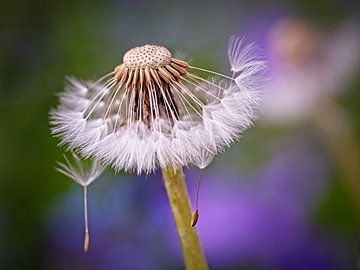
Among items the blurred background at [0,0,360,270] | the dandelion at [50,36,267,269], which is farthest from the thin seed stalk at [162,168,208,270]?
the blurred background at [0,0,360,270]

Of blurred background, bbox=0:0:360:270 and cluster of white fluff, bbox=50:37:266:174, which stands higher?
blurred background, bbox=0:0:360:270

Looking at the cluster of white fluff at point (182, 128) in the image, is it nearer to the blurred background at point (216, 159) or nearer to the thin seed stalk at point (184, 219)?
the thin seed stalk at point (184, 219)

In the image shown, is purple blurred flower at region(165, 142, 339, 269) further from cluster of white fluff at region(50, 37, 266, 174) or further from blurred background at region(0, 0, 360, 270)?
cluster of white fluff at region(50, 37, 266, 174)

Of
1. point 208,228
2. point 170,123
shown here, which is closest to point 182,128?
point 170,123

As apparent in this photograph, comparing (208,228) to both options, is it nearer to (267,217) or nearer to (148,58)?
(267,217)

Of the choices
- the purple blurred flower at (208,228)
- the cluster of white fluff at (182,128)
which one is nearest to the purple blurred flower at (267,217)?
the purple blurred flower at (208,228)

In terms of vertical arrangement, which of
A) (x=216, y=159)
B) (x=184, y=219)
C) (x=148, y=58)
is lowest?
(x=184, y=219)

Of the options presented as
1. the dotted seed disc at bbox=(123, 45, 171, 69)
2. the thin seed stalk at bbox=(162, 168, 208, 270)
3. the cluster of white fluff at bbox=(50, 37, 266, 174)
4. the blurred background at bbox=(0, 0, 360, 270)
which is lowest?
the thin seed stalk at bbox=(162, 168, 208, 270)
